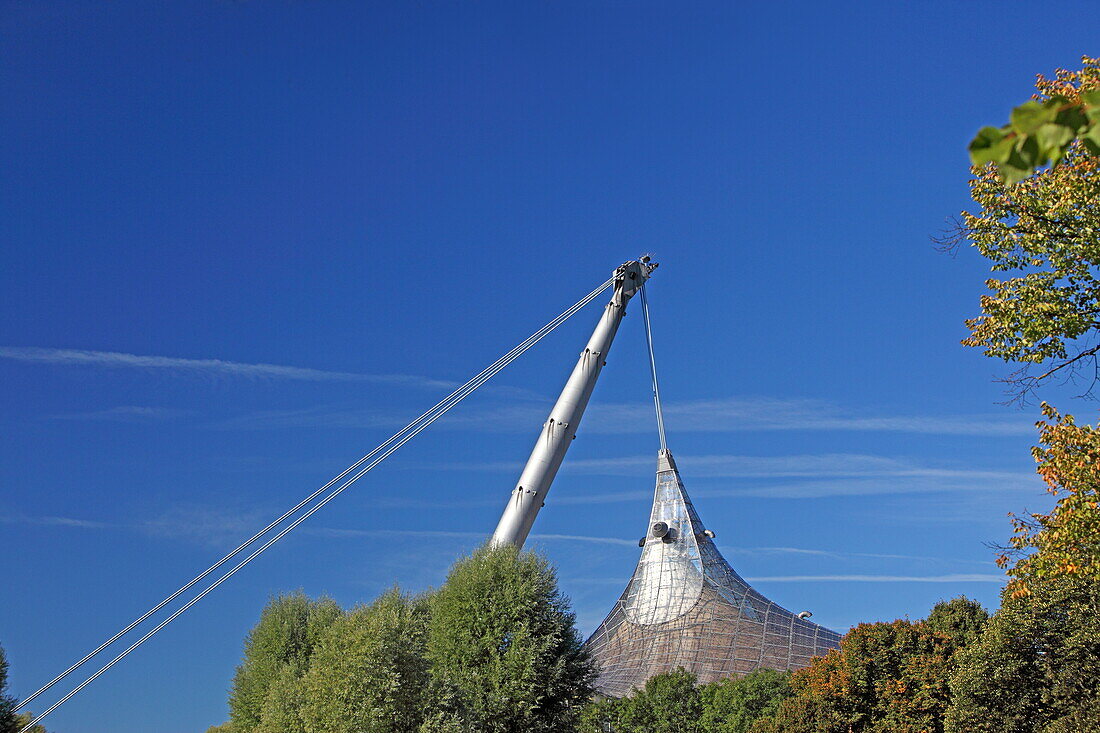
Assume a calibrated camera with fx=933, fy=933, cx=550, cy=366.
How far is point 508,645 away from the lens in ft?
99.5

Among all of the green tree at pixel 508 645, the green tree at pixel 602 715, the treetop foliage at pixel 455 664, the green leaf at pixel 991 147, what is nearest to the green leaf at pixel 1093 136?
the green leaf at pixel 991 147

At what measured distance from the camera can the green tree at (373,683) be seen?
973 inches

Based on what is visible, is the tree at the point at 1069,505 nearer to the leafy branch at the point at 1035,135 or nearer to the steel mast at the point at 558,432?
the leafy branch at the point at 1035,135

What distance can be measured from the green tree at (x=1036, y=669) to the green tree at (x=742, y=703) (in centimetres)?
2981

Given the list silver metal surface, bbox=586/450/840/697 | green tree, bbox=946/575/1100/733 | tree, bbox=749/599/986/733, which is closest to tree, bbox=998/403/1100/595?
green tree, bbox=946/575/1100/733

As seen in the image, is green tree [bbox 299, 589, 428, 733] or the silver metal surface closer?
green tree [bbox 299, 589, 428, 733]

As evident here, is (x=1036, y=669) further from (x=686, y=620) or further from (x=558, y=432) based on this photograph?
Result: (x=686, y=620)

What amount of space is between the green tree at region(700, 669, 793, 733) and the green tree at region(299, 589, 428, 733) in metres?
38.3

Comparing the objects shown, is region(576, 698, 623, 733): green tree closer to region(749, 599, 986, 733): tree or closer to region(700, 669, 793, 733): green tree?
region(700, 669, 793, 733): green tree

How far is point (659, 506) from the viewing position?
290 feet

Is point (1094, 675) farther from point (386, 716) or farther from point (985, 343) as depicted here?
point (386, 716)

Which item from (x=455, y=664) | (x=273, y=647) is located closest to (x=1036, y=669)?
(x=455, y=664)

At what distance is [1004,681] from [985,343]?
1611cm

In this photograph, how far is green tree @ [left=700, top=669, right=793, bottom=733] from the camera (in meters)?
58.5
